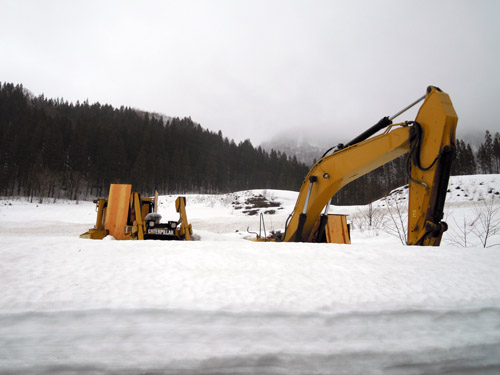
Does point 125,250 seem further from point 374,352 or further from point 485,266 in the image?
point 485,266

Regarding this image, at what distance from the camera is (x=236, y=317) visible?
1.10 m

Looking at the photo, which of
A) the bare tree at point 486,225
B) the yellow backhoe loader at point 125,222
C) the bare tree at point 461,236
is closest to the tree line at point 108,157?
the yellow backhoe loader at point 125,222

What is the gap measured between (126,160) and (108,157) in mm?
3077

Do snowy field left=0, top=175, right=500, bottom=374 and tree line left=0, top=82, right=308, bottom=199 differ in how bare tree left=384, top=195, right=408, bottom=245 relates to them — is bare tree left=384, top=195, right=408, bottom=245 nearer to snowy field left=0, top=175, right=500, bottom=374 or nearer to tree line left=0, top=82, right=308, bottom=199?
snowy field left=0, top=175, right=500, bottom=374

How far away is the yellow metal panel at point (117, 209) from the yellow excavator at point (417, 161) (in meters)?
3.51

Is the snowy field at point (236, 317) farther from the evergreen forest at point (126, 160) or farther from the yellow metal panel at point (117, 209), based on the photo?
the evergreen forest at point (126, 160)

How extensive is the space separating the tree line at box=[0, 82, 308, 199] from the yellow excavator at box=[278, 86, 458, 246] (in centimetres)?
3427

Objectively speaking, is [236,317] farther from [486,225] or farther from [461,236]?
[486,225]

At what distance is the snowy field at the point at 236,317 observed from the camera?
99 cm

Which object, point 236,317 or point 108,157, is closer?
point 236,317

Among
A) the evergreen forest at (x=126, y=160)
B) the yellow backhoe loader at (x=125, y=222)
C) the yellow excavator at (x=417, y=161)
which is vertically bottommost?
the yellow backhoe loader at (x=125, y=222)

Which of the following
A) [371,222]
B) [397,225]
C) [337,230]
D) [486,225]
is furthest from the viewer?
[371,222]

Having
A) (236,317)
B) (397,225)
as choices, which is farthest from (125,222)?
(397,225)

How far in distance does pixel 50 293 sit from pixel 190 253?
29.9 inches
